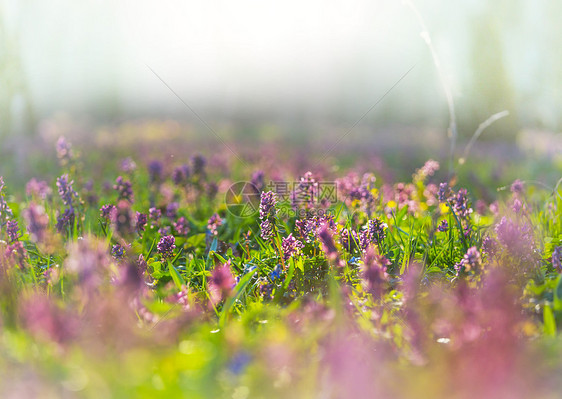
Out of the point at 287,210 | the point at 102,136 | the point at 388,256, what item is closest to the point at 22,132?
the point at 102,136

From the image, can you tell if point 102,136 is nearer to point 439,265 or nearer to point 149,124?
point 149,124

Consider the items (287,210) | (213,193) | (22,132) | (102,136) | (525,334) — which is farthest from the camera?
(22,132)

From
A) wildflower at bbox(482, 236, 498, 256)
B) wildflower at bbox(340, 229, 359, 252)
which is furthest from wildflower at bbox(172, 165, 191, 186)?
wildflower at bbox(482, 236, 498, 256)

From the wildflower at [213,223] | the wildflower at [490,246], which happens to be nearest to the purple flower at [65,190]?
the wildflower at [213,223]

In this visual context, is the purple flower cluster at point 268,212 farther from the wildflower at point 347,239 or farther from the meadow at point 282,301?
the wildflower at point 347,239

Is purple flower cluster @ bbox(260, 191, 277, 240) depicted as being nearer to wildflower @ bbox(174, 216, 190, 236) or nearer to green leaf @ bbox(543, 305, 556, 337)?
wildflower @ bbox(174, 216, 190, 236)

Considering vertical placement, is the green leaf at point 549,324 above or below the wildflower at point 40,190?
above
